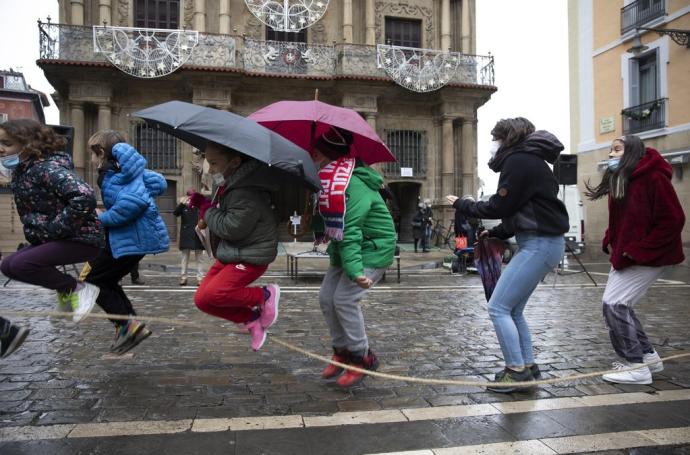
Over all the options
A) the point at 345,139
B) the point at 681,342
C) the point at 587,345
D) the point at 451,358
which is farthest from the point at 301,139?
the point at 681,342

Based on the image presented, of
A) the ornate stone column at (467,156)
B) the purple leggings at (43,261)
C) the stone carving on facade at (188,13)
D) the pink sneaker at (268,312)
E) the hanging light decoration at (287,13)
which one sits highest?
the stone carving on facade at (188,13)

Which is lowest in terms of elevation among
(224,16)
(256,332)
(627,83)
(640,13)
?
(256,332)

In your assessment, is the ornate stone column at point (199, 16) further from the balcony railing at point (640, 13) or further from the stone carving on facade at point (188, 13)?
the balcony railing at point (640, 13)

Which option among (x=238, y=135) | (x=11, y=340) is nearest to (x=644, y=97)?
(x=238, y=135)

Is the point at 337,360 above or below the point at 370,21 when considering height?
below

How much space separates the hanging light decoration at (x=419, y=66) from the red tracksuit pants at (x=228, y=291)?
68.3 ft

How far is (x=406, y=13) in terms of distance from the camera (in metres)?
26.0

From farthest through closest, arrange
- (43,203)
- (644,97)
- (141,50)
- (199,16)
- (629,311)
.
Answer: (199,16) → (141,50) → (644,97) → (629,311) → (43,203)

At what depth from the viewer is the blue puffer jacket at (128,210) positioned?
14.8 feet

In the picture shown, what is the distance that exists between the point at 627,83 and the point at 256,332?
21018mm

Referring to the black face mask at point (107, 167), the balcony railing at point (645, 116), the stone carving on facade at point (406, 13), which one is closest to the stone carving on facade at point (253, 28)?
the stone carving on facade at point (406, 13)

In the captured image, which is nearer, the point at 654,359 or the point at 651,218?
the point at 651,218

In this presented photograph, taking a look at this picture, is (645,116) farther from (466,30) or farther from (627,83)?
(466,30)

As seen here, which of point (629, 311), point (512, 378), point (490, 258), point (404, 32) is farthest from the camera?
point (404, 32)
